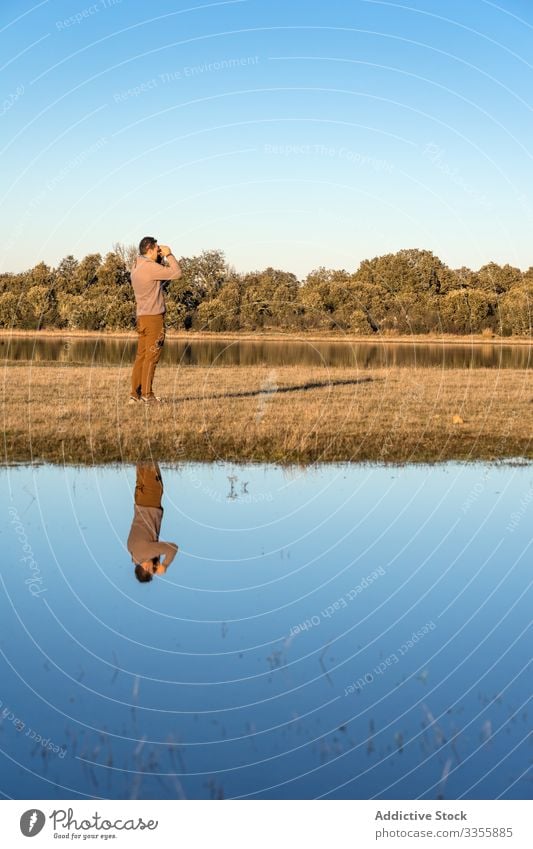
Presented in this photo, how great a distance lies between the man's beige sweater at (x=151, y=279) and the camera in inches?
717

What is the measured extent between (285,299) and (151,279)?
39.0 m

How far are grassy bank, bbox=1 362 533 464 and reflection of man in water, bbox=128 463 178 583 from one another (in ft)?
6.51

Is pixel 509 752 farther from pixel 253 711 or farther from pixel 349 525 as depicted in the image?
pixel 349 525

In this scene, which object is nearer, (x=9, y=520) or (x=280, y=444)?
(x=9, y=520)

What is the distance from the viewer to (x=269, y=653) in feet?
21.9

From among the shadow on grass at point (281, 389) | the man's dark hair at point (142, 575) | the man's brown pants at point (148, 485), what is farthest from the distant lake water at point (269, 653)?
the shadow on grass at point (281, 389)

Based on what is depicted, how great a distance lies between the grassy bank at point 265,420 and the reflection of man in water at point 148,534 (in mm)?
1983

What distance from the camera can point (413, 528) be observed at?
407 inches

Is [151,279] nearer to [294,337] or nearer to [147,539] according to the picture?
[147,539]

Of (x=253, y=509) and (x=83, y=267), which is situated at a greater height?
(x=83, y=267)

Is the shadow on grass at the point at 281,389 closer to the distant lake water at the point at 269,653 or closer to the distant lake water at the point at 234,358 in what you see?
the distant lake water at the point at 234,358

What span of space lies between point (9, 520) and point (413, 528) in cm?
379

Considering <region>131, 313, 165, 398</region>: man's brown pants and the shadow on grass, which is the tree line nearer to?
the shadow on grass

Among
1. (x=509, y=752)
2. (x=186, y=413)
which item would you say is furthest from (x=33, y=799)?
(x=186, y=413)
